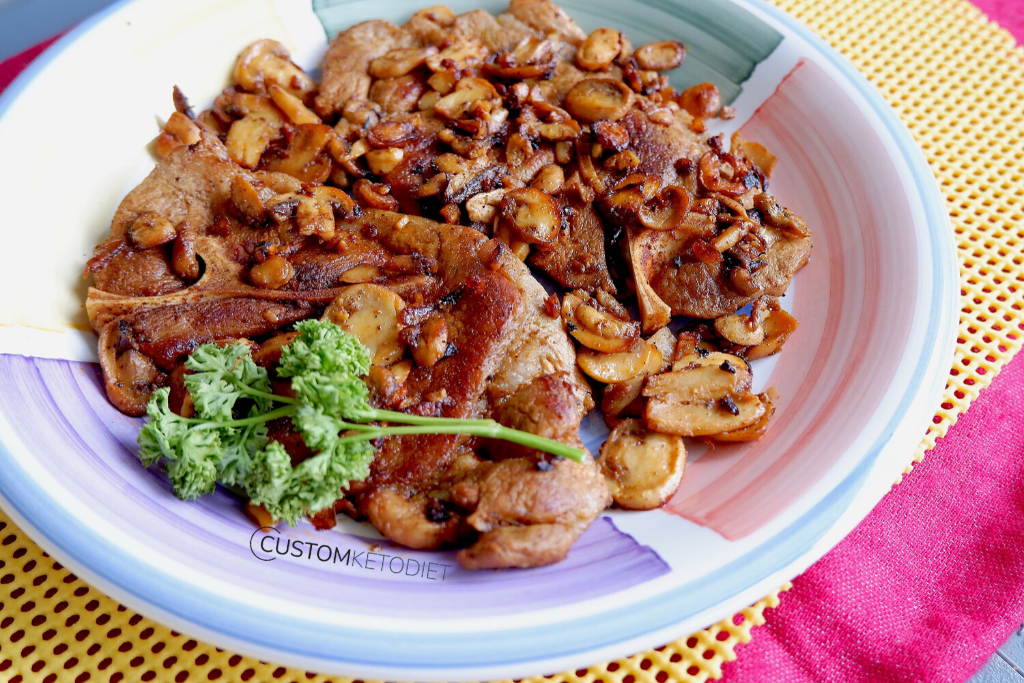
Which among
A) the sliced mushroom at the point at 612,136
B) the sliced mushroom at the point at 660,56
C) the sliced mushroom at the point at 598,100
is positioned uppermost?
the sliced mushroom at the point at 598,100

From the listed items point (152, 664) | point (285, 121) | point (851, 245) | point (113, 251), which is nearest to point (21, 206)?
point (113, 251)

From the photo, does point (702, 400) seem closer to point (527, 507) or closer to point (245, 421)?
point (527, 507)

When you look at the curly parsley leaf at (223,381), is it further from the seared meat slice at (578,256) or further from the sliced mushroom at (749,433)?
the sliced mushroom at (749,433)

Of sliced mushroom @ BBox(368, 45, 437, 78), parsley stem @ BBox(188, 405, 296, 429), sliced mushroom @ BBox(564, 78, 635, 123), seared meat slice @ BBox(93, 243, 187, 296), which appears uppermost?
sliced mushroom @ BBox(368, 45, 437, 78)

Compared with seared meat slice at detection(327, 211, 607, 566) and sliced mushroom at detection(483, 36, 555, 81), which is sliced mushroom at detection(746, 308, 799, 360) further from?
sliced mushroom at detection(483, 36, 555, 81)

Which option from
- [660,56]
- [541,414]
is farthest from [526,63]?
[541,414]

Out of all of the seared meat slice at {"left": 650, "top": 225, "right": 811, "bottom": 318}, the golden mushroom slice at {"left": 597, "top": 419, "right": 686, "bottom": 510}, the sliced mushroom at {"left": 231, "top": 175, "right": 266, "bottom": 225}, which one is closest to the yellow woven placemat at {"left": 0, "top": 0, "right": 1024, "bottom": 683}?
the golden mushroom slice at {"left": 597, "top": 419, "right": 686, "bottom": 510}

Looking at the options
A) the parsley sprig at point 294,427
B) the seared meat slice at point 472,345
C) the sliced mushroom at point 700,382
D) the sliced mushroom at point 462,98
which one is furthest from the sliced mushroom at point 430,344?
the sliced mushroom at point 462,98
